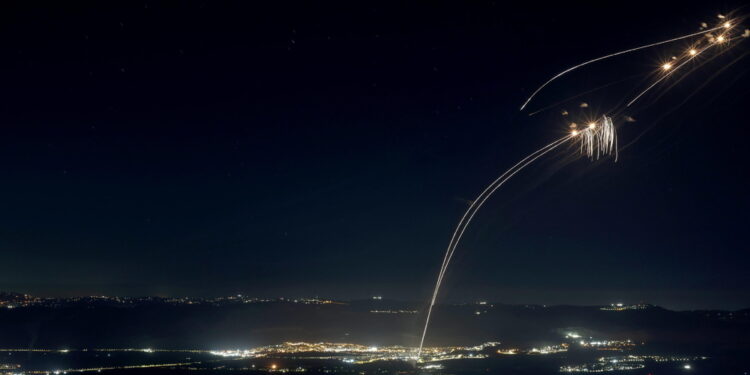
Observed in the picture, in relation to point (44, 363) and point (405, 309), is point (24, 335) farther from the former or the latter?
point (405, 309)

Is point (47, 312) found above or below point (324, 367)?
above

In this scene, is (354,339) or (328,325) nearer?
(354,339)

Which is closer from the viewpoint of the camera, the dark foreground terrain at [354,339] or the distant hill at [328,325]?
the dark foreground terrain at [354,339]

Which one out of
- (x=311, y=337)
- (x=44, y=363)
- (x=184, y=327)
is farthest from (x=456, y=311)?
(x=44, y=363)

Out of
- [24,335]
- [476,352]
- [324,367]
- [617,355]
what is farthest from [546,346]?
[24,335]

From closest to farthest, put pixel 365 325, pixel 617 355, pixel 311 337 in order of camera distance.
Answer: pixel 617 355 → pixel 311 337 → pixel 365 325

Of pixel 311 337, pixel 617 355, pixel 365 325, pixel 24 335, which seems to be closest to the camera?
pixel 617 355

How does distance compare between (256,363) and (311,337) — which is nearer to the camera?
(256,363)

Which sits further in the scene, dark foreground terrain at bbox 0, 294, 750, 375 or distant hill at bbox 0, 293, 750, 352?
distant hill at bbox 0, 293, 750, 352

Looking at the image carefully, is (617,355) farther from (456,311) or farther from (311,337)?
(456,311)
